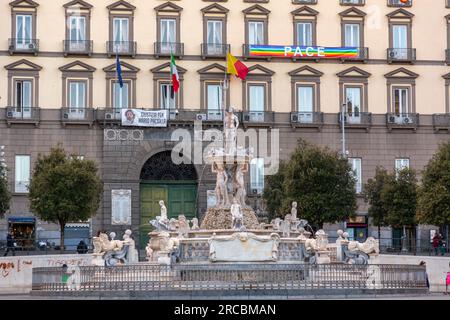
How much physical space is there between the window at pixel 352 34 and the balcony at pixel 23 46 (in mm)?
20506

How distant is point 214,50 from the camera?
2493 inches

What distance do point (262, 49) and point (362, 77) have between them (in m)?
7.12

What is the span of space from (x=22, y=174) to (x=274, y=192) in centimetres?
1577

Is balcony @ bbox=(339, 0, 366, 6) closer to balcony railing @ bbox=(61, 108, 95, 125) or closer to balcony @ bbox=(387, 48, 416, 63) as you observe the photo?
balcony @ bbox=(387, 48, 416, 63)

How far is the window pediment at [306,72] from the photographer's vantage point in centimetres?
6412

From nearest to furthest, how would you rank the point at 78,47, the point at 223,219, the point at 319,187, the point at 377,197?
the point at 223,219 < the point at 319,187 < the point at 377,197 < the point at 78,47

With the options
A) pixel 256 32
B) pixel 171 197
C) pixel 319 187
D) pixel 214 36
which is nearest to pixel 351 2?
pixel 256 32

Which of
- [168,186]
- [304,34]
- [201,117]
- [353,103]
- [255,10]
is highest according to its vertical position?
[255,10]

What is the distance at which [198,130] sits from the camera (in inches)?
2440

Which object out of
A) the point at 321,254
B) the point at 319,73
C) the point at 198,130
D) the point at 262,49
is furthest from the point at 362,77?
the point at 321,254

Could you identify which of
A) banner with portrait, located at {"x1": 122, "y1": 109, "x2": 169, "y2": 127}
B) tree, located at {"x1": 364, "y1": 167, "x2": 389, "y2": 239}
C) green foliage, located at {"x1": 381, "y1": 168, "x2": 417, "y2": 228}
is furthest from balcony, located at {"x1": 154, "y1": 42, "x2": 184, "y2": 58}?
green foliage, located at {"x1": 381, "y1": 168, "x2": 417, "y2": 228}

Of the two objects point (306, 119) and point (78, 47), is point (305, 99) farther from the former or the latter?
point (78, 47)

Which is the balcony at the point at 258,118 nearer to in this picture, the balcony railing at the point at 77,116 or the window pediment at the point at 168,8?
the window pediment at the point at 168,8

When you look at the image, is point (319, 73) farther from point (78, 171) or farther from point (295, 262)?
point (295, 262)
